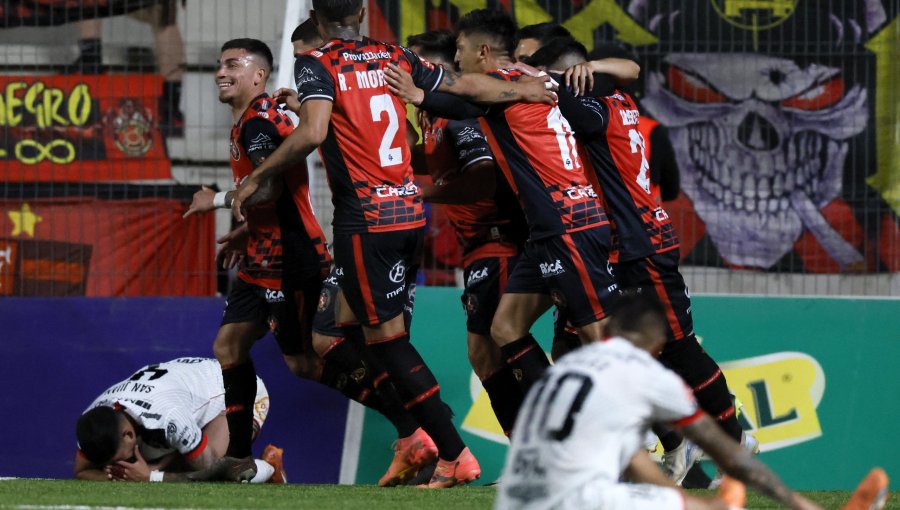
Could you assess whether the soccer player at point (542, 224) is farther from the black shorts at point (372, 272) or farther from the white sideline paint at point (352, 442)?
the white sideline paint at point (352, 442)

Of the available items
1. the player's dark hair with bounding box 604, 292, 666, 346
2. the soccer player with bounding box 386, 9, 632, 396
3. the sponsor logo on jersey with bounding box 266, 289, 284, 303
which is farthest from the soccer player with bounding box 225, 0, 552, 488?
the player's dark hair with bounding box 604, 292, 666, 346

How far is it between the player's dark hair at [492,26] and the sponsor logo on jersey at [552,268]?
1263mm

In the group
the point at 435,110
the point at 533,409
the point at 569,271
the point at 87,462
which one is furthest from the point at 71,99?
the point at 533,409

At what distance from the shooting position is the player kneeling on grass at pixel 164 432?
744 cm

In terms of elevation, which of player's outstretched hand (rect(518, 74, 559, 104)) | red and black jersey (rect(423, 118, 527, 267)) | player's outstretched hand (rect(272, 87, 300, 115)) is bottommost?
red and black jersey (rect(423, 118, 527, 267))

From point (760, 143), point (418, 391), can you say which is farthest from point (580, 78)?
point (760, 143)

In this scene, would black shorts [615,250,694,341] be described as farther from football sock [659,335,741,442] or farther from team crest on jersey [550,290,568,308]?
team crest on jersey [550,290,568,308]

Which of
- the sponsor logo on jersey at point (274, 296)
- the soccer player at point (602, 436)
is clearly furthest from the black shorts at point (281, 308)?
the soccer player at point (602, 436)

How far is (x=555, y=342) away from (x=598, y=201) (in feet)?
2.89

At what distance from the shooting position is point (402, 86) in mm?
6578

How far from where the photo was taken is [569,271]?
661 cm

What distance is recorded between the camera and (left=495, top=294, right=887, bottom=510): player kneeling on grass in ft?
13.0

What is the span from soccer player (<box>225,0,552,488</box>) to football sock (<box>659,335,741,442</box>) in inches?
43.6

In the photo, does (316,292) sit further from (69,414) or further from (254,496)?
(69,414)
